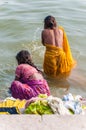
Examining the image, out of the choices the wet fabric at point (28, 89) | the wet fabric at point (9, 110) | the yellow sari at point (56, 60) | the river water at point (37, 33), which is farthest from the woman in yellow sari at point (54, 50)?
the wet fabric at point (9, 110)

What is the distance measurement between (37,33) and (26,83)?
422 centimetres

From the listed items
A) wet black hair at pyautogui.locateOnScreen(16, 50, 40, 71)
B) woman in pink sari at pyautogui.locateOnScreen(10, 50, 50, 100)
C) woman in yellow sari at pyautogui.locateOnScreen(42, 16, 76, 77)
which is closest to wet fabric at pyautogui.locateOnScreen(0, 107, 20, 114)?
woman in pink sari at pyautogui.locateOnScreen(10, 50, 50, 100)

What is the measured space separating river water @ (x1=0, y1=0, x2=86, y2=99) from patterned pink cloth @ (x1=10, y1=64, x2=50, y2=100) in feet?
2.14

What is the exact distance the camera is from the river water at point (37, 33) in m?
7.31

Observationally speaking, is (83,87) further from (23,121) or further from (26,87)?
(23,121)

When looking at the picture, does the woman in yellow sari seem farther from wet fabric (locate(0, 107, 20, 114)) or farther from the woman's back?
wet fabric (locate(0, 107, 20, 114))

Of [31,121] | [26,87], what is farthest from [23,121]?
[26,87]

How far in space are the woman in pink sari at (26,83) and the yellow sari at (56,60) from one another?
51.2 inches

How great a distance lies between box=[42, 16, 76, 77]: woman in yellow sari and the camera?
23.9ft

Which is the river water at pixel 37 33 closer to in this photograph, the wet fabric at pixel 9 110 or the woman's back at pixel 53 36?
the woman's back at pixel 53 36

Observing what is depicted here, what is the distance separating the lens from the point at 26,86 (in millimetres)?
5910

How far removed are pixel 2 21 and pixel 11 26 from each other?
1.68ft

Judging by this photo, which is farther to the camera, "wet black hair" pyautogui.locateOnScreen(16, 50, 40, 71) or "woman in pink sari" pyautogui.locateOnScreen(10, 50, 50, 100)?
"wet black hair" pyautogui.locateOnScreen(16, 50, 40, 71)

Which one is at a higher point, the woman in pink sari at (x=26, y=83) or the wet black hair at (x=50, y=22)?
the wet black hair at (x=50, y=22)
